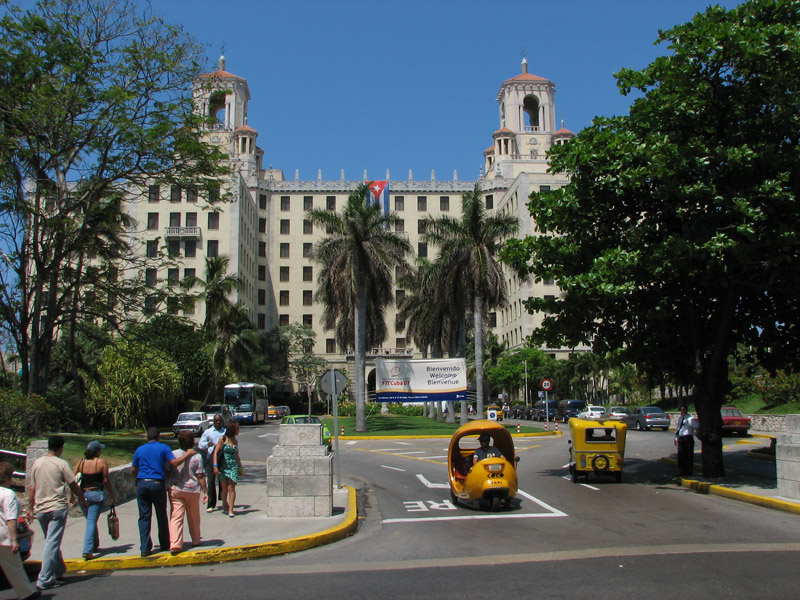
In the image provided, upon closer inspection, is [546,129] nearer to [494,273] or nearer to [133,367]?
[494,273]

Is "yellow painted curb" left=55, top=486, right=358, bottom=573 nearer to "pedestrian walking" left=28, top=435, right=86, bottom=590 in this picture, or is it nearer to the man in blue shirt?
the man in blue shirt

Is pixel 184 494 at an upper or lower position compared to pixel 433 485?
upper

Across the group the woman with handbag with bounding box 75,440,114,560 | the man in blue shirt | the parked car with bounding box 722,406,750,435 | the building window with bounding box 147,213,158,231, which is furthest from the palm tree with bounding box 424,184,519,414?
the building window with bounding box 147,213,158,231

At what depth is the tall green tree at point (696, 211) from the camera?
13.6 meters

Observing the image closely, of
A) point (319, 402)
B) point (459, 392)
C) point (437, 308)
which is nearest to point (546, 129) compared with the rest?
point (319, 402)

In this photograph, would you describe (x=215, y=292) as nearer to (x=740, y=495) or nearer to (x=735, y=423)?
(x=735, y=423)

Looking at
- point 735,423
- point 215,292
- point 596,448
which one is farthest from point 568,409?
point 596,448

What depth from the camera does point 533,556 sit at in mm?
8383

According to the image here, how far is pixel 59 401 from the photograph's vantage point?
29.4 m

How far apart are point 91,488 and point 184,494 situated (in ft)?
3.65

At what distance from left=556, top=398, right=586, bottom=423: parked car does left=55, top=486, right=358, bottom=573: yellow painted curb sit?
136 feet

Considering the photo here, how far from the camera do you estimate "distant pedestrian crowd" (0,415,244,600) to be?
627 cm

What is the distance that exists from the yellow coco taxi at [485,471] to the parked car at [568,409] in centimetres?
3729

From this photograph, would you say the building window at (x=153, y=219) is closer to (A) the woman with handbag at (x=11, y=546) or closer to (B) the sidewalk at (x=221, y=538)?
(B) the sidewalk at (x=221, y=538)
